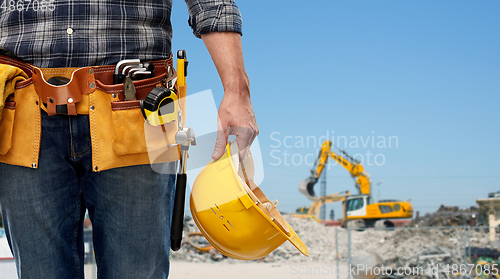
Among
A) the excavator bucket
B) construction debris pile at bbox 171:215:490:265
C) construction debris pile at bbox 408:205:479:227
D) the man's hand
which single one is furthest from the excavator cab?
the man's hand

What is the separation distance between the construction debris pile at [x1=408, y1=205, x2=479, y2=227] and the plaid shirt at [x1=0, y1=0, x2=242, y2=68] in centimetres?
1701

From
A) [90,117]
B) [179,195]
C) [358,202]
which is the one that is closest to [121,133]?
[90,117]

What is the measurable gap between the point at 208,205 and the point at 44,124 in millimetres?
592

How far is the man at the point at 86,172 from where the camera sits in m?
1.26

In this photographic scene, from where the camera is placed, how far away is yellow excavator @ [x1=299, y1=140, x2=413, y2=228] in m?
16.0

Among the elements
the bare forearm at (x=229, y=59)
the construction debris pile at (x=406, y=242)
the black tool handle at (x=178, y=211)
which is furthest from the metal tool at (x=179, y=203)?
the construction debris pile at (x=406, y=242)

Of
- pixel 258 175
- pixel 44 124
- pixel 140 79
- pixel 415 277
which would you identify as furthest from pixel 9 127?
pixel 415 277

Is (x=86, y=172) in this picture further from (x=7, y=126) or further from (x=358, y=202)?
(x=358, y=202)

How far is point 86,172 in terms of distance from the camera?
1.31 meters

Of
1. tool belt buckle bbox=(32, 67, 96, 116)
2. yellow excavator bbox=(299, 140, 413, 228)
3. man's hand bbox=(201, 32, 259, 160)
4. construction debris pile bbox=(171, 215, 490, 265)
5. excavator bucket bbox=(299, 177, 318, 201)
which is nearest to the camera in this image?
tool belt buckle bbox=(32, 67, 96, 116)

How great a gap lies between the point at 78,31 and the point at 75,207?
1.87 feet

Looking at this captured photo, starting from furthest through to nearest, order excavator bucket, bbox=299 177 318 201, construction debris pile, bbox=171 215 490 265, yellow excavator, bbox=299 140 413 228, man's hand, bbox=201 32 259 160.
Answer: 1. excavator bucket, bbox=299 177 318 201
2. yellow excavator, bbox=299 140 413 228
3. construction debris pile, bbox=171 215 490 265
4. man's hand, bbox=201 32 259 160

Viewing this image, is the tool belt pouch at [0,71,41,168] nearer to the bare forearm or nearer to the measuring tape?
the measuring tape

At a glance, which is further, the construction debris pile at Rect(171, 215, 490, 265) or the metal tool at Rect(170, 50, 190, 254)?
the construction debris pile at Rect(171, 215, 490, 265)
